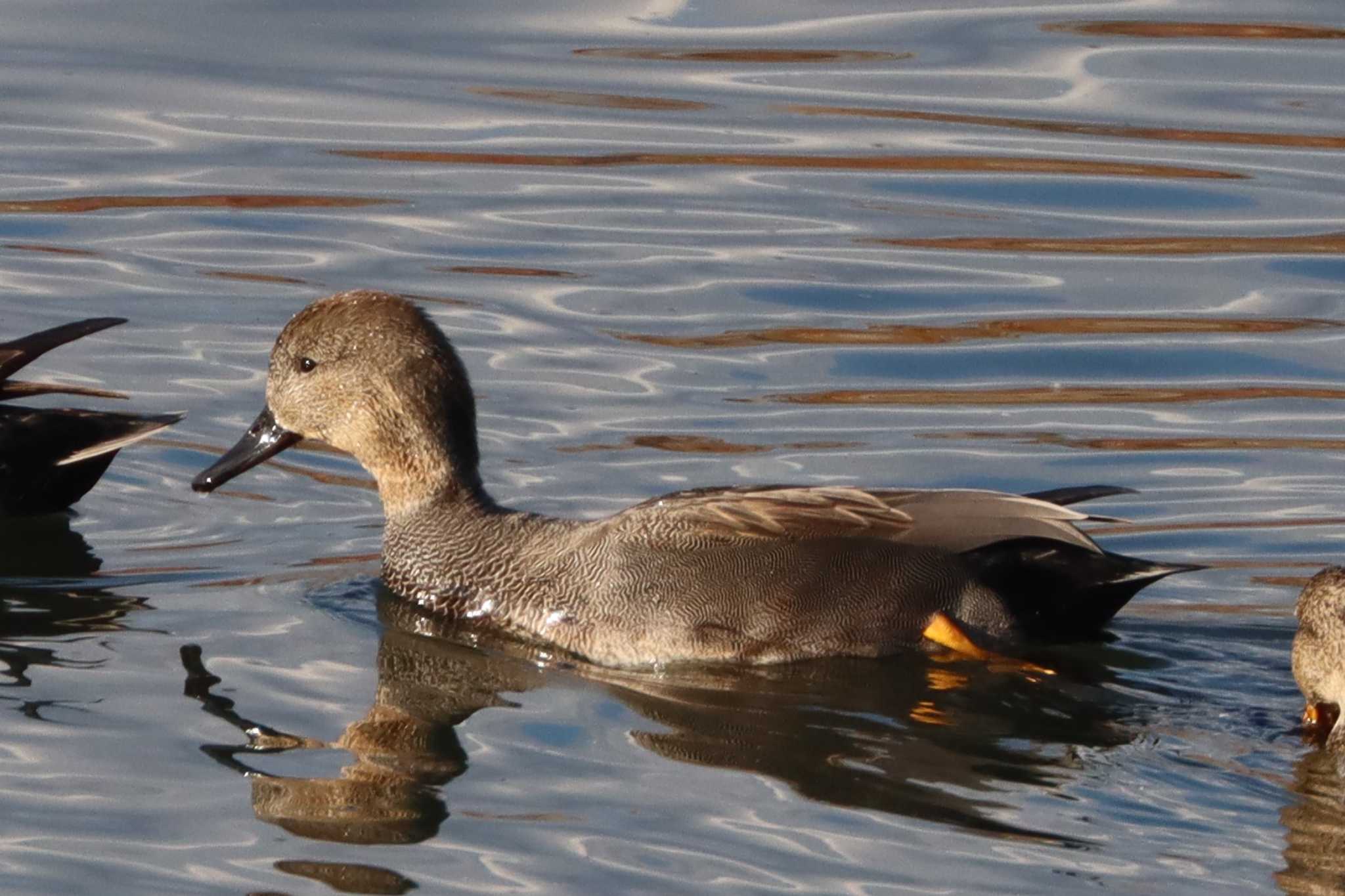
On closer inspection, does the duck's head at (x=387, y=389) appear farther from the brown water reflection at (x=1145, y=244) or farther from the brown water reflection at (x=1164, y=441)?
the brown water reflection at (x=1145, y=244)

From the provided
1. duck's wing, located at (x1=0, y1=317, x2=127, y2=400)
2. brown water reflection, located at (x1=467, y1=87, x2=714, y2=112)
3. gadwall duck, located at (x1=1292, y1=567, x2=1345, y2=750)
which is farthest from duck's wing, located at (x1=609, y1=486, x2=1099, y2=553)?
brown water reflection, located at (x1=467, y1=87, x2=714, y2=112)

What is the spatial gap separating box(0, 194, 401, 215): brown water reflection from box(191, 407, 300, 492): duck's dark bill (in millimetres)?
4850

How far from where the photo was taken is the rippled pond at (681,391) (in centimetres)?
646

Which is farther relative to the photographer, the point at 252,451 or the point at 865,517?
the point at 252,451

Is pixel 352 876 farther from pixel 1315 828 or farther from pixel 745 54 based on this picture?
pixel 745 54

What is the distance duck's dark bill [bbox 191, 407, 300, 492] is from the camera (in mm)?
8914

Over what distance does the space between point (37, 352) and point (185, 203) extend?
4.47 meters

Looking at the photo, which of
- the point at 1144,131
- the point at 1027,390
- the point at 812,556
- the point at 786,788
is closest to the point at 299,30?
the point at 1144,131

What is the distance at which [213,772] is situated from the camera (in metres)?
6.76

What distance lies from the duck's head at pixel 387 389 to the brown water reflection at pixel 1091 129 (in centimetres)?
701

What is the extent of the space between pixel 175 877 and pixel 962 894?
6.09 ft

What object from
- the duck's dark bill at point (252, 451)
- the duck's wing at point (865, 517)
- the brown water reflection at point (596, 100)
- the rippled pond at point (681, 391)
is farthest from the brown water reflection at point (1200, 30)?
the duck's wing at point (865, 517)

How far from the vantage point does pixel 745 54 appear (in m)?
16.5

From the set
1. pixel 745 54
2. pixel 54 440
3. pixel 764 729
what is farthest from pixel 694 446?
pixel 745 54
